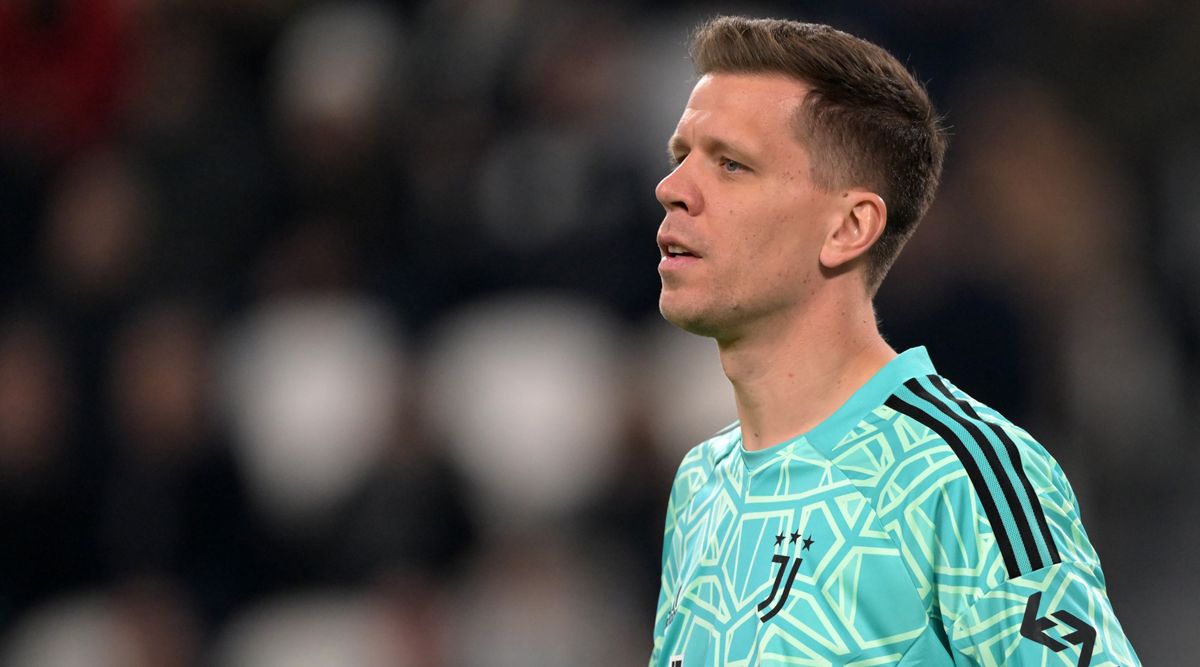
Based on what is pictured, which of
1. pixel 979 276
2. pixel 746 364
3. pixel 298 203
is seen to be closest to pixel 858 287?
pixel 746 364

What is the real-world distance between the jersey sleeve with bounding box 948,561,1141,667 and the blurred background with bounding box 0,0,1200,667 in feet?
11.0

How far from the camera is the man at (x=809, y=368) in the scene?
102 inches

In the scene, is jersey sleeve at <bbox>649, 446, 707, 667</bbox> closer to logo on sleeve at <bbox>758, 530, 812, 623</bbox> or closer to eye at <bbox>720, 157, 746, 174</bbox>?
logo on sleeve at <bbox>758, 530, 812, 623</bbox>

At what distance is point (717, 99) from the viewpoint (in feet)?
9.82

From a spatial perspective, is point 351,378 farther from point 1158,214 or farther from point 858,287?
point 858,287

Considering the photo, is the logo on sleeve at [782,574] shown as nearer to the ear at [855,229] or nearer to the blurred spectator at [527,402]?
the ear at [855,229]

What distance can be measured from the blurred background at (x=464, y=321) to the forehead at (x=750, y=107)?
3042 mm

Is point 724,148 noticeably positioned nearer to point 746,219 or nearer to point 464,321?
point 746,219

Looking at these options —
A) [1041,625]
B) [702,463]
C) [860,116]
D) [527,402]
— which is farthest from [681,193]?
[527,402]

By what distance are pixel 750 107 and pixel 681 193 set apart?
0.65 ft

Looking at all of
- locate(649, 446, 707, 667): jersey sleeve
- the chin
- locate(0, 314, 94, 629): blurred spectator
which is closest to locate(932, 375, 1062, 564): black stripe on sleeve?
the chin

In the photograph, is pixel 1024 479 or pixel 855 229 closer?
pixel 1024 479

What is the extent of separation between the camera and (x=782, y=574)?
275 centimetres

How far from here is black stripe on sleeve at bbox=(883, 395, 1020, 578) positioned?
2.43 metres
